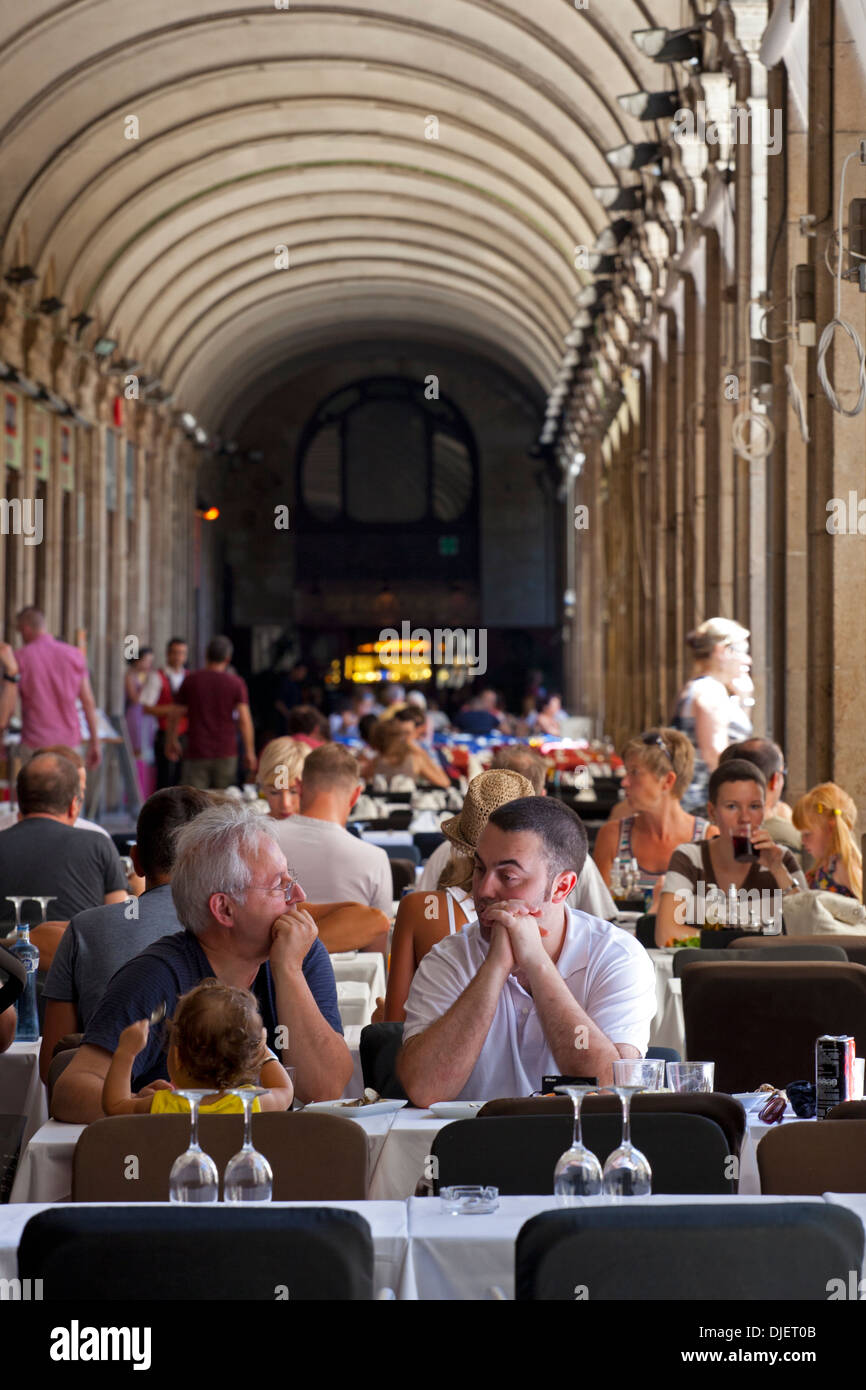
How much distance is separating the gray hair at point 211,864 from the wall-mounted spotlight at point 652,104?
11265mm

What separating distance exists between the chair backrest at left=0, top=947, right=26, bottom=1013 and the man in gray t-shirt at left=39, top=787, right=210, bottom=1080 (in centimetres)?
50

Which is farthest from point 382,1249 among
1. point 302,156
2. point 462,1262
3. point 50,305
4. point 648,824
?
point 302,156

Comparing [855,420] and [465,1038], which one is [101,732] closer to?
[855,420]

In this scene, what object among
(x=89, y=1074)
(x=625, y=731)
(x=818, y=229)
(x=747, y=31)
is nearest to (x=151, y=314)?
(x=625, y=731)

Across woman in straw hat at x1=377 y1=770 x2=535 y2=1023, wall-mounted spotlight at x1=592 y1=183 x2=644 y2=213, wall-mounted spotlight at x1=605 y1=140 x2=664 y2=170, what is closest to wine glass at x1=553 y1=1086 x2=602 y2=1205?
woman in straw hat at x1=377 y1=770 x2=535 y2=1023

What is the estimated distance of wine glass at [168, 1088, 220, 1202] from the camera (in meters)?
3.04

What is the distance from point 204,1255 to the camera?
2.69 metres

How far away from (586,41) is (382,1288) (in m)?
16.2

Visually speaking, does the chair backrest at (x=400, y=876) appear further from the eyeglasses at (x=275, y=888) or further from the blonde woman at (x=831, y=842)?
the eyeglasses at (x=275, y=888)

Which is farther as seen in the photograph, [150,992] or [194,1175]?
[150,992]

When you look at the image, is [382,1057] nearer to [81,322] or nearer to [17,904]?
[17,904]

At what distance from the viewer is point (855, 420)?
9.60m

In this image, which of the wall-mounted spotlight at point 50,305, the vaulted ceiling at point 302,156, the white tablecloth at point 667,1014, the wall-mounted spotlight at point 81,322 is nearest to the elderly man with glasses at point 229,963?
the white tablecloth at point 667,1014

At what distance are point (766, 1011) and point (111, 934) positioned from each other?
157 cm
